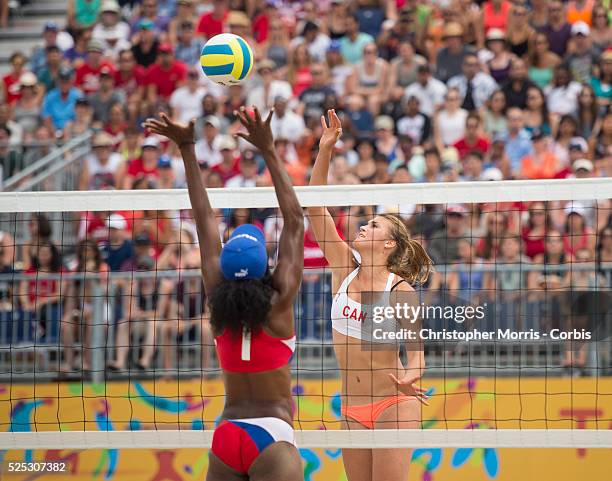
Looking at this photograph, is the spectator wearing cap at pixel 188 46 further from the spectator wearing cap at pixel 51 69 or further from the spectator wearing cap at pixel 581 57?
the spectator wearing cap at pixel 581 57

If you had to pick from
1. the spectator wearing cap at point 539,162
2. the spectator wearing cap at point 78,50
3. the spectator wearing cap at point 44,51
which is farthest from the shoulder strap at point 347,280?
the spectator wearing cap at point 78,50

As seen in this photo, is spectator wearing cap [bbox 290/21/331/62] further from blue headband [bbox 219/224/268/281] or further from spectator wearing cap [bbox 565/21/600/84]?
blue headband [bbox 219/224/268/281]

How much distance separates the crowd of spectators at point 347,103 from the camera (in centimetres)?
1162

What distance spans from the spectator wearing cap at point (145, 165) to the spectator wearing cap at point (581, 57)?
542 centimetres

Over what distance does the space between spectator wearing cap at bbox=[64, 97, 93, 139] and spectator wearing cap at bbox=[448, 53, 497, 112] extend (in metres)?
4.93

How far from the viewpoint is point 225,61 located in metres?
7.15

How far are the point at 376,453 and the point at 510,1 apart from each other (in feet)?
32.4

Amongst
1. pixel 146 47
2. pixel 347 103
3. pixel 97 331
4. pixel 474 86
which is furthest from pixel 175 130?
pixel 146 47

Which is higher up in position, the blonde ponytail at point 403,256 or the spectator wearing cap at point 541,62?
the spectator wearing cap at point 541,62

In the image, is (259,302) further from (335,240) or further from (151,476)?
(151,476)

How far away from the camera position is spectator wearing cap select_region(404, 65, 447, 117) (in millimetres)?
14000

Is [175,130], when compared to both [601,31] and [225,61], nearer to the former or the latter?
[225,61]

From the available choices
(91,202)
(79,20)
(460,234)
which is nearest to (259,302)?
(91,202)

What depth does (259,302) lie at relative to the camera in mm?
5398
